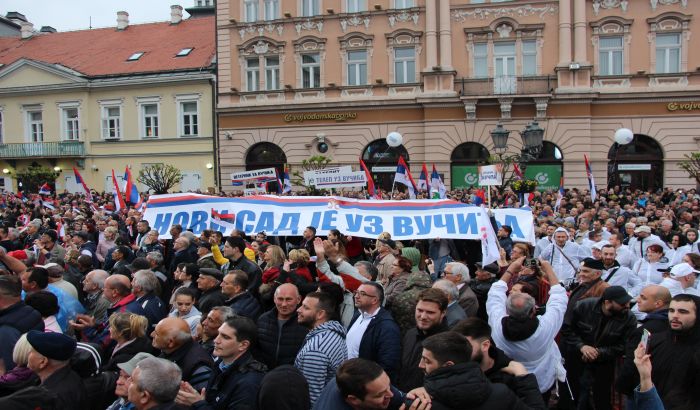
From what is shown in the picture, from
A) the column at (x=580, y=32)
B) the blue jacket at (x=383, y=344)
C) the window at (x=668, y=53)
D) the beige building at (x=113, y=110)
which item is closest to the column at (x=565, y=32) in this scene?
the column at (x=580, y=32)

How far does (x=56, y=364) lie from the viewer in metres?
4.00

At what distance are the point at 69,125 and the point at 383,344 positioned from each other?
35135 millimetres

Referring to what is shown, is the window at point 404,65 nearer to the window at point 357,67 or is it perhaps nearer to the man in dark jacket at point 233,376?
the window at point 357,67

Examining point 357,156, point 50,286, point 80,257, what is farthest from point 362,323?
point 357,156

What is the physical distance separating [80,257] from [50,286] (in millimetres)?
2082

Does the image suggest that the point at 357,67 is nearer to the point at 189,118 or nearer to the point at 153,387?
the point at 189,118

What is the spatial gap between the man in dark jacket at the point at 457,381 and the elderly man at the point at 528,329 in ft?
4.38

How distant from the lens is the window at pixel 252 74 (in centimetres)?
3090

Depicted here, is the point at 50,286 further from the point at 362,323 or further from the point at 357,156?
the point at 357,156

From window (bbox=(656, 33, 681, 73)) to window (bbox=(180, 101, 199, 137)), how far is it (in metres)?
22.9

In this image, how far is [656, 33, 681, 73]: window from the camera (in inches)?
1054

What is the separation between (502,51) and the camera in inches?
1112

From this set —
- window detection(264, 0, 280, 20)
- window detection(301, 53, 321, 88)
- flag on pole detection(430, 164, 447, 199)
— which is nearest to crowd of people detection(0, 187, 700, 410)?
flag on pole detection(430, 164, 447, 199)

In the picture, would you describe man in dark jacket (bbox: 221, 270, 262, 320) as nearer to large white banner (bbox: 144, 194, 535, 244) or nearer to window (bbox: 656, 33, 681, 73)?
large white banner (bbox: 144, 194, 535, 244)
